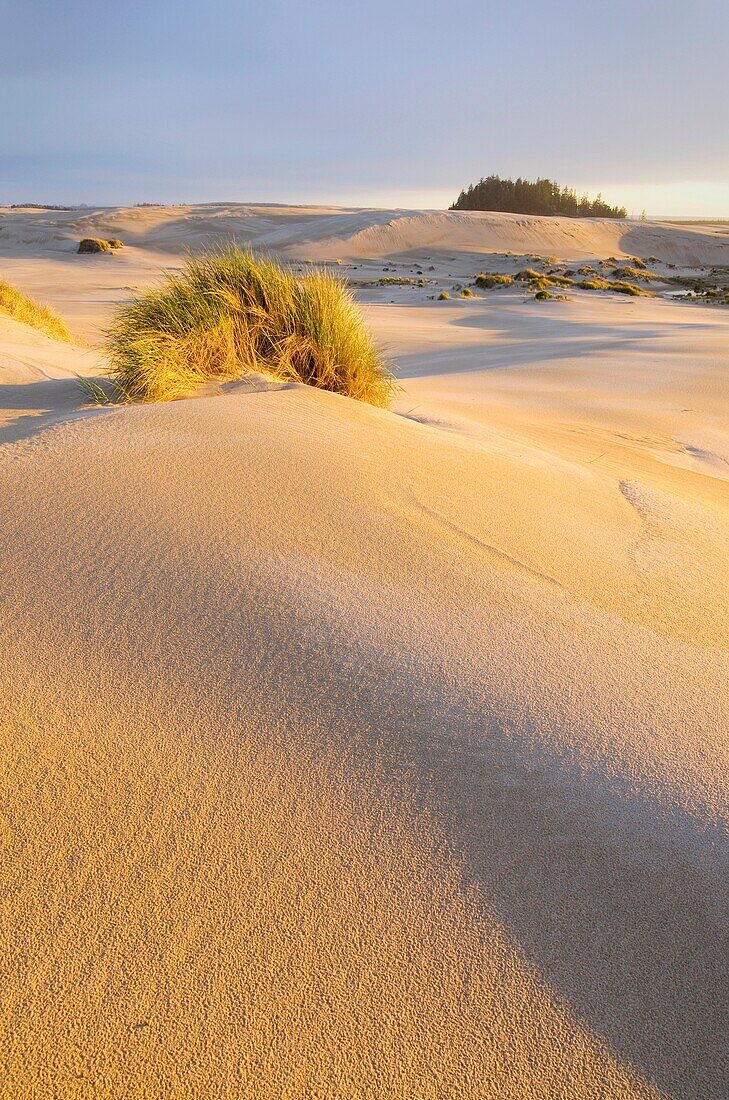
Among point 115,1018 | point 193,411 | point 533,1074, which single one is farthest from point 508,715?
point 193,411

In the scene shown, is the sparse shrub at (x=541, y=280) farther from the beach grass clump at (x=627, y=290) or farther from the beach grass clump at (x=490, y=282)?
the beach grass clump at (x=627, y=290)

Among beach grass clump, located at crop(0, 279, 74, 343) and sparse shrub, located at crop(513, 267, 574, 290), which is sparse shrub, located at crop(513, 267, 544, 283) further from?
beach grass clump, located at crop(0, 279, 74, 343)

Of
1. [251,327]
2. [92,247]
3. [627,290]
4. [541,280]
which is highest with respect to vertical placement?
[251,327]

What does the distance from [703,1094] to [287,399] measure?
331 centimetres

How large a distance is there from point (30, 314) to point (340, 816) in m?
9.25

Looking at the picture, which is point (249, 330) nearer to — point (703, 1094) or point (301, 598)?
point (301, 598)

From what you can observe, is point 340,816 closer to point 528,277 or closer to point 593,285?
point 593,285

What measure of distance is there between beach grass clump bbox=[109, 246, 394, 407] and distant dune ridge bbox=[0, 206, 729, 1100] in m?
1.22

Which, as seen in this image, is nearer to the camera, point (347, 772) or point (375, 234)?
point (347, 772)

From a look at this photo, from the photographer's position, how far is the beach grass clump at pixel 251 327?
4.62 meters

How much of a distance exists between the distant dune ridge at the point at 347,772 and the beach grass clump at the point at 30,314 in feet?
20.6

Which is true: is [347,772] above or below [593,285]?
above

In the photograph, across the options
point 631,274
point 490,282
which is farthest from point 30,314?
point 631,274

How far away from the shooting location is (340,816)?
58.8 inches
